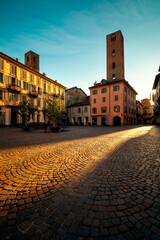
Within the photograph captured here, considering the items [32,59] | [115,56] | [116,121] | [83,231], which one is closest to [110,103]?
[116,121]

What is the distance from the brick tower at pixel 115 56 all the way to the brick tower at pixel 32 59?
2614 cm

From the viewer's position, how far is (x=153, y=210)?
1.52 meters

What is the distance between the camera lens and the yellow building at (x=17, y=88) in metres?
20.1

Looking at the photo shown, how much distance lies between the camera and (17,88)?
21.6m

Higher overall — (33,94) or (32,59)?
(32,59)

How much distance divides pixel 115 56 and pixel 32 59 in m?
28.9

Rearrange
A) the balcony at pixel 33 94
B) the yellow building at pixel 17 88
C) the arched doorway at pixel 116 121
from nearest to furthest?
the yellow building at pixel 17 88 → the balcony at pixel 33 94 → the arched doorway at pixel 116 121

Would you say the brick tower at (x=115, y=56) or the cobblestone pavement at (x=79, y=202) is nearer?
the cobblestone pavement at (x=79, y=202)

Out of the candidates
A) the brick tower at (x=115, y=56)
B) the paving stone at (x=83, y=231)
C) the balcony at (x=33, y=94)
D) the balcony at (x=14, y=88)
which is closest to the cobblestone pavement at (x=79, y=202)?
the paving stone at (x=83, y=231)

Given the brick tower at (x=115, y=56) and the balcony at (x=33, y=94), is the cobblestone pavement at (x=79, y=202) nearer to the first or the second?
the balcony at (x=33, y=94)

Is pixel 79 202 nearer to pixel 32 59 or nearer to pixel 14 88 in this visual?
pixel 14 88

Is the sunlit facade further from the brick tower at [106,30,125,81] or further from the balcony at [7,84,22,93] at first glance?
the balcony at [7,84,22,93]

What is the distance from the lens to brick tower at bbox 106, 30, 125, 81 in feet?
107

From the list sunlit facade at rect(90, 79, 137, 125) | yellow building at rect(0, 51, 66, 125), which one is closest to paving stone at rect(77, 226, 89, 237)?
yellow building at rect(0, 51, 66, 125)
